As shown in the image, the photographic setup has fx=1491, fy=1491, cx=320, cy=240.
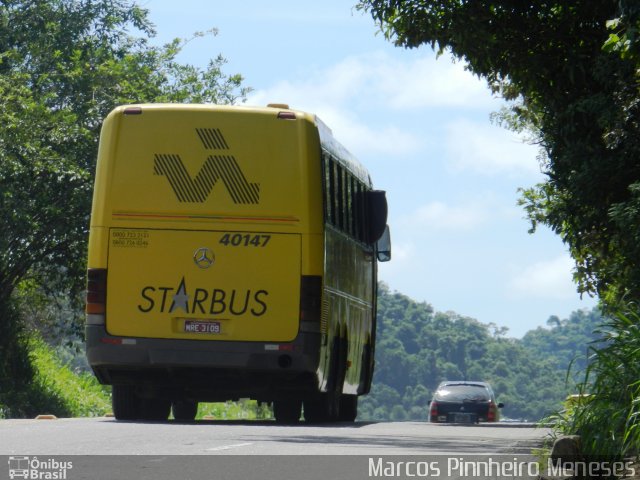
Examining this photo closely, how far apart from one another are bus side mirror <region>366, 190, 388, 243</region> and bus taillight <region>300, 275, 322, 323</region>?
5594mm

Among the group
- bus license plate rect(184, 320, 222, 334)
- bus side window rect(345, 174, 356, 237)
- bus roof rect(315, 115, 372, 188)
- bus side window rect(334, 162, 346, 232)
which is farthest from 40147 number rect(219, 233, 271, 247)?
bus side window rect(345, 174, 356, 237)

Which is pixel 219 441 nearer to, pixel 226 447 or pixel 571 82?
pixel 226 447

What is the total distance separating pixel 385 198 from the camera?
24672mm

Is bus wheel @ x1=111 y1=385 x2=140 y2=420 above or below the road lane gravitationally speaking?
above

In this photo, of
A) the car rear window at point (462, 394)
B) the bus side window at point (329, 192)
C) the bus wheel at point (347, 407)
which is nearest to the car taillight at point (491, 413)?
the car rear window at point (462, 394)

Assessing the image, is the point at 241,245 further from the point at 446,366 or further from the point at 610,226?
the point at 446,366

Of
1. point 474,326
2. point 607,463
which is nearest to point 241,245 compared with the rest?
point 607,463

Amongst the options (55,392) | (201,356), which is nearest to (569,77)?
(201,356)

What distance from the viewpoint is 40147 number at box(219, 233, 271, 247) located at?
1891 cm

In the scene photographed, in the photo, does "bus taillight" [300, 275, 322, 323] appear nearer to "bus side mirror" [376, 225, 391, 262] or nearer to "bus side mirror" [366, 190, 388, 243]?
"bus side mirror" [366, 190, 388, 243]

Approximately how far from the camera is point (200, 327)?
18781 mm

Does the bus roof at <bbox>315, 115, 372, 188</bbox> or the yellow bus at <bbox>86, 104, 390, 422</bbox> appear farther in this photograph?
the bus roof at <bbox>315, 115, 372, 188</bbox>

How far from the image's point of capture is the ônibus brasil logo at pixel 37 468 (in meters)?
10.2

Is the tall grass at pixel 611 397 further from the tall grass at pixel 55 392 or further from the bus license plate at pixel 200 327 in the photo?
the tall grass at pixel 55 392
